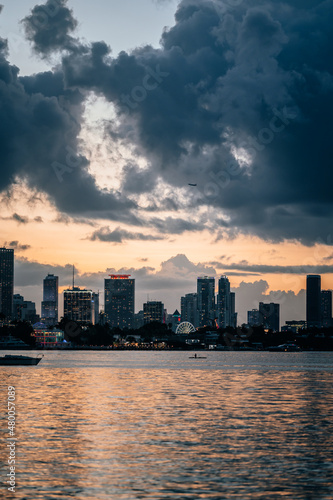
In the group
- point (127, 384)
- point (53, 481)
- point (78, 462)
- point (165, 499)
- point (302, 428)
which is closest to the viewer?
point (165, 499)

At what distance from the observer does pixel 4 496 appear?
3897 centimetres

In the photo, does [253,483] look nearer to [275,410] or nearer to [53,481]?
[53,481]

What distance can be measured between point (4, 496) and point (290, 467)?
19373 mm

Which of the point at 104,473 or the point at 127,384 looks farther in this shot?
the point at 127,384

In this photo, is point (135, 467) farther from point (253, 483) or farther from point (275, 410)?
point (275, 410)

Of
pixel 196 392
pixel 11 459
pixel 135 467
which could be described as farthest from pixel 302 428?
pixel 196 392

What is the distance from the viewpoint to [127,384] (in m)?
135

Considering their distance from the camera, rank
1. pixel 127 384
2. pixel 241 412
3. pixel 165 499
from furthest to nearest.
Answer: pixel 127 384, pixel 241 412, pixel 165 499

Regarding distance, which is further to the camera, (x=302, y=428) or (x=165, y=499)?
(x=302, y=428)

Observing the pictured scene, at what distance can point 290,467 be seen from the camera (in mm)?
48594

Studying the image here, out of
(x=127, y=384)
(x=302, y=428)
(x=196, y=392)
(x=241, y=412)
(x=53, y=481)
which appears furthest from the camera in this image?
(x=127, y=384)

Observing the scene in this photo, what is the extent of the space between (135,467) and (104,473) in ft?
9.41

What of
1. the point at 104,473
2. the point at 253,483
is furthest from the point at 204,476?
the point at 104,473

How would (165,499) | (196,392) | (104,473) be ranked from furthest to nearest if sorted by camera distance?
(196,392)
(104,473)
(165,499)
